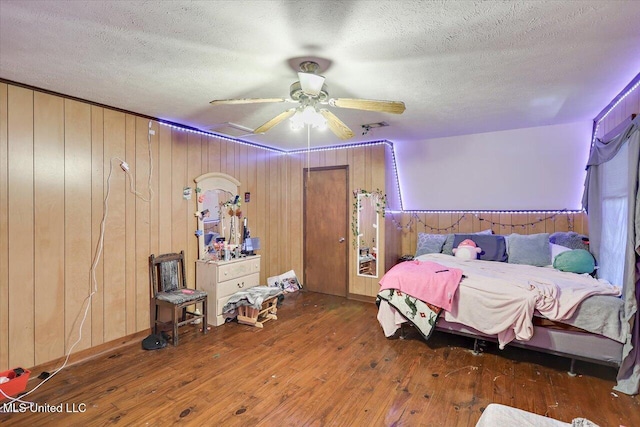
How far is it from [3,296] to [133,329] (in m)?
1.17

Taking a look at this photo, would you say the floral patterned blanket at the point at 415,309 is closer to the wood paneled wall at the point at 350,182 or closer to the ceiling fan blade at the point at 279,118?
the wood paneled wall at the point at 350,182

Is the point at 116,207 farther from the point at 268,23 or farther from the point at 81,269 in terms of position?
the point at 268,23

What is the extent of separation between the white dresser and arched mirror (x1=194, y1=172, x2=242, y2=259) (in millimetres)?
274

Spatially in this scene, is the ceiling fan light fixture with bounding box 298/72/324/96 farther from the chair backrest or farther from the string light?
the string light

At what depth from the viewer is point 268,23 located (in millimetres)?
1743

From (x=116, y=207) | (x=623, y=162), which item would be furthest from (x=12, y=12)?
(x=623, y=162)

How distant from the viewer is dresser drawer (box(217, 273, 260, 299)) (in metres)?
3.80

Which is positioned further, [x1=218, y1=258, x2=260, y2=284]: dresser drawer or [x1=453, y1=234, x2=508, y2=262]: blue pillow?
[x1=453, y1=234, x2=508, y2=262]: blue pillow

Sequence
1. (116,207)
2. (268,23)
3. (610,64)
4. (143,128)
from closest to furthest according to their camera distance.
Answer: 1. (268,23)
2. (610,64)
3. (116,207)
4. (143,128)

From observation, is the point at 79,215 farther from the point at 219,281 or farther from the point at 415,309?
the point at 415,309

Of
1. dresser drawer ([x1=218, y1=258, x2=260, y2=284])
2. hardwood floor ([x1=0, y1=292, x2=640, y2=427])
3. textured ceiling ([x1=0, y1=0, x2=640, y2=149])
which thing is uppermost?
textured ceiling ([x1=0, y1=0, x2=640, y2=149])

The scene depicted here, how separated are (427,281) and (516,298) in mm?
769

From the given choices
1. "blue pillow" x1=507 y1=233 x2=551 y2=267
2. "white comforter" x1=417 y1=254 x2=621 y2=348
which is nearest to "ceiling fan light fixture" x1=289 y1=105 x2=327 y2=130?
"white comforter" x1=417 y1=254 x2=621 y2=348

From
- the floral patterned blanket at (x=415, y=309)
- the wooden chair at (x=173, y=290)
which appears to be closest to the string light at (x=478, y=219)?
the floral patterned blanket at (x=415, y=309)
